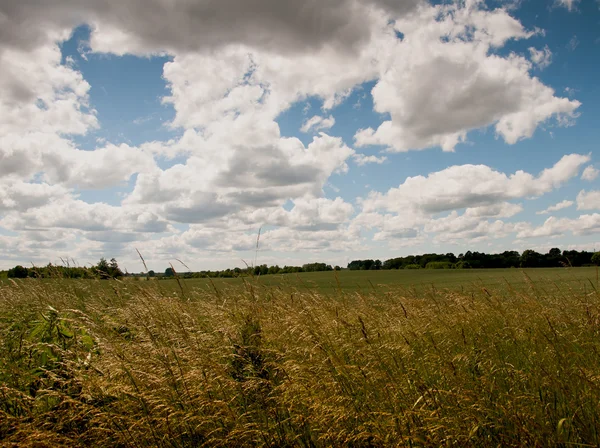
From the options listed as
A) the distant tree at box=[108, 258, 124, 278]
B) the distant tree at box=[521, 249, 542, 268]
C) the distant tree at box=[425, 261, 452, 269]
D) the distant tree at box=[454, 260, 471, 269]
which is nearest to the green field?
the distant tree at box=[108, 258, 124, 278]

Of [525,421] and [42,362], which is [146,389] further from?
[525,421]

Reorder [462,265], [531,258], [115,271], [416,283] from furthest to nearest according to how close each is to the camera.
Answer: [462,265], [531,258], [416,283], [115,271]

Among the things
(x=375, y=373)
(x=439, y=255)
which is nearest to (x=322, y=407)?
(x=375, y=373)

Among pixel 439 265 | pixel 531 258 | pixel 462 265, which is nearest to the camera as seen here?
pixel 531 258

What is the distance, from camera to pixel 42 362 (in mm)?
4266

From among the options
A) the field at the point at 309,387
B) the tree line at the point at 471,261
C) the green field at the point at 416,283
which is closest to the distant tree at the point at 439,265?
the tree line at the point at 471,261

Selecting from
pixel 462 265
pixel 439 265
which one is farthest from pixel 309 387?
pixel 439 265

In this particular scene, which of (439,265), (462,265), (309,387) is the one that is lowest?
(462,265)

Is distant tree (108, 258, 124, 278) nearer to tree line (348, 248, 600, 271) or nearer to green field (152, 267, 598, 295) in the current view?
green field (152, 267, 598, 295)

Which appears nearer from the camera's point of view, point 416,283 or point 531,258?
point 416,283

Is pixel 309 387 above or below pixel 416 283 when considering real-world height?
above

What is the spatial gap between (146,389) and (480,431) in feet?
10.4

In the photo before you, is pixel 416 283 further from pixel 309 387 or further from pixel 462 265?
pixel 462 265

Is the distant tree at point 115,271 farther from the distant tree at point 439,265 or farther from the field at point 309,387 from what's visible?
the distant tree at point 439,265
